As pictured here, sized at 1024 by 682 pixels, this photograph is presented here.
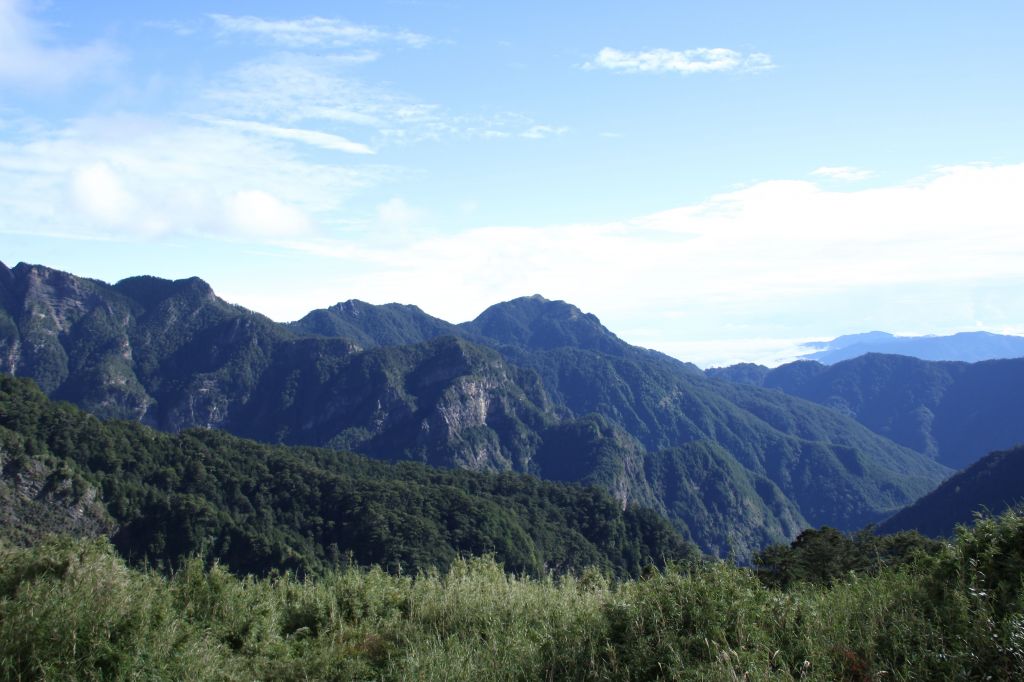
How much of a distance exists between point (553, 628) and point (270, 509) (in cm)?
9626

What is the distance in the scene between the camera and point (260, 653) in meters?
10.1

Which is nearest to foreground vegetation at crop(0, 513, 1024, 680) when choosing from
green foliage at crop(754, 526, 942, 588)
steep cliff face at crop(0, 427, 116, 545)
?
green foliage at crop(754, 526, 942, 588)

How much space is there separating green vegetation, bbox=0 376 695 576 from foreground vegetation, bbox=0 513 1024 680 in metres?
67.2

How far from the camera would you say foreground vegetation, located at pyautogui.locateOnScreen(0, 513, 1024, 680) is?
721 cm

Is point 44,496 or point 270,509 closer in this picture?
point 44,496

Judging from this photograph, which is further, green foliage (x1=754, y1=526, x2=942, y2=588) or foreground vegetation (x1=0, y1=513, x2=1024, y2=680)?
green foliage (x1=754, y1=526, x2=942, y2=588)

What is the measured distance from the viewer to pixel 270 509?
9656 cm

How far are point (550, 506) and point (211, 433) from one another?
2527 inches

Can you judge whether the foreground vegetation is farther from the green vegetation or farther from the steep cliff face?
the steep cliff face

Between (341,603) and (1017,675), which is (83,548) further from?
(1017,675)

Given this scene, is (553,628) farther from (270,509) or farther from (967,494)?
(967,494)

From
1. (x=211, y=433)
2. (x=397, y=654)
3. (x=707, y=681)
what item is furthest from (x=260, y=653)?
(x=211, y=433)

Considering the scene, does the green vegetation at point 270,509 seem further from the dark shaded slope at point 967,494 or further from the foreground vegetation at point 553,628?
the foreground vegetation at point 553,628

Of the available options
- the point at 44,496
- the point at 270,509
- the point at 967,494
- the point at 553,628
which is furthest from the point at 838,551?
A: the point at 967,494
